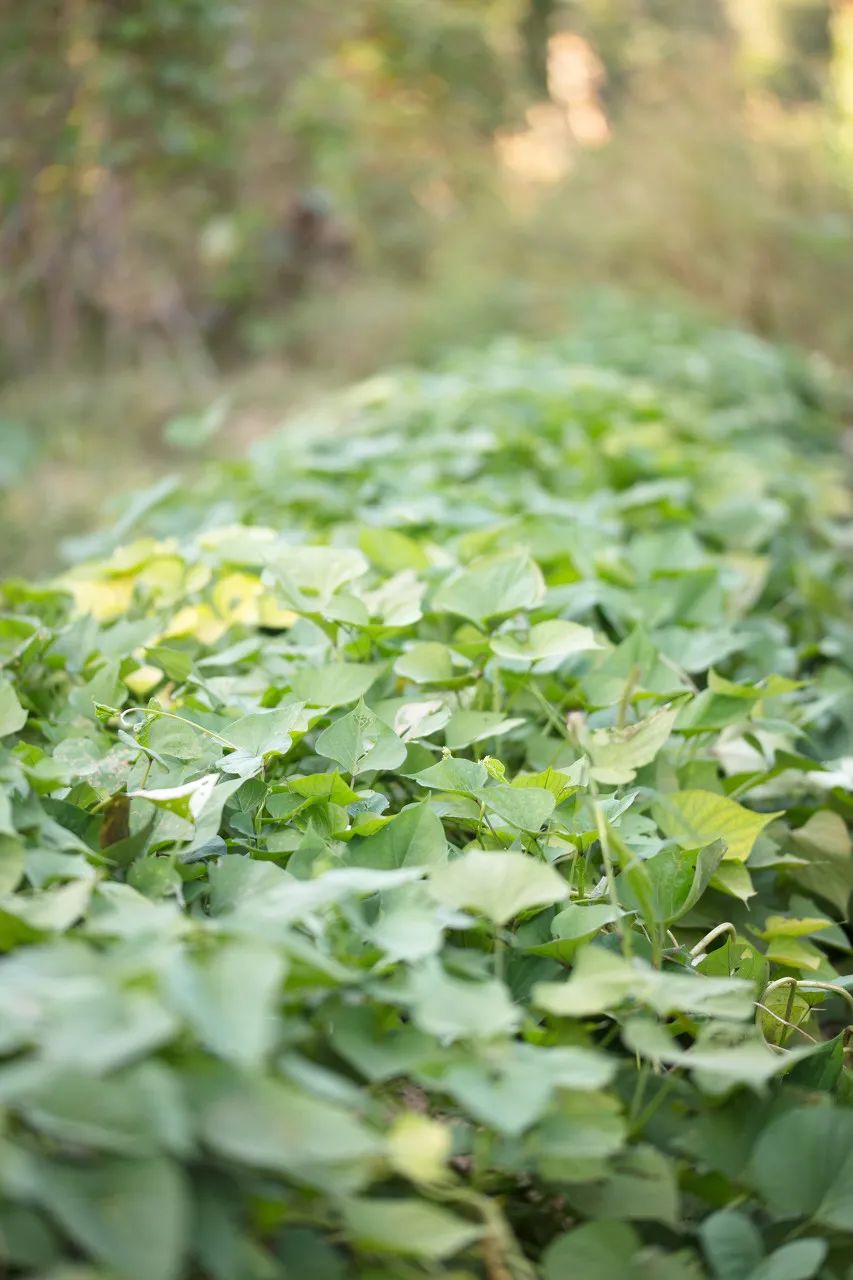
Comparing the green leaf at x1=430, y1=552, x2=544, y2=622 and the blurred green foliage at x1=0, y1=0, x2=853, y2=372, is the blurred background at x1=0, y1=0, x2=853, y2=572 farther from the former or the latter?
the green leaf at x1=430, y1=552, x2=544, y2=622

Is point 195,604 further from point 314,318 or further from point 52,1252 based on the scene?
point 314,318

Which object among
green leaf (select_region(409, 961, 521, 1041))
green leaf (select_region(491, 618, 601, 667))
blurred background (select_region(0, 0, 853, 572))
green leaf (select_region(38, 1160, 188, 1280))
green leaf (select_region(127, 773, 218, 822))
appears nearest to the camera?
green leaf (select_region(38, 1160, 188, 1280))

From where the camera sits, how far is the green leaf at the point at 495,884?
0.61 metres

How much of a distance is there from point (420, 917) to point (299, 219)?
6174 mm

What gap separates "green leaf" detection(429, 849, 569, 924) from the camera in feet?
2.01

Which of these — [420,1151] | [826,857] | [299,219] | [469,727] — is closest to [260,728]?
[469,727]

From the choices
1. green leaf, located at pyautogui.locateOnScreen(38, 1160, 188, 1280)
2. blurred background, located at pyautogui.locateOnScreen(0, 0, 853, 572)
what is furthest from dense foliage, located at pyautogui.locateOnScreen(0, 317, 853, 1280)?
blurred background, located at pyautogui.locateOnScreen(0, 0, 853, 572)

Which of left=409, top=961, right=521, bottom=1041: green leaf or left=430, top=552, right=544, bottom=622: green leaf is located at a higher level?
left=430, top=552, right=544, bottom=622: green leaf

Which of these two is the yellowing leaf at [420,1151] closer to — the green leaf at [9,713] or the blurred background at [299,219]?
the green leaf at [9,713]

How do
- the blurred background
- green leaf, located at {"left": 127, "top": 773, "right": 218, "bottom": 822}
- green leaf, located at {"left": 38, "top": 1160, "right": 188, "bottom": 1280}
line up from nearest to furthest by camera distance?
green leaf, located at {"left": 38, "top": 1160, "right": 188, "bottom": 1280}
green leaf, located at {"left": 127, "top": 773, "right": 218, "bottom": 822}
the blurred background

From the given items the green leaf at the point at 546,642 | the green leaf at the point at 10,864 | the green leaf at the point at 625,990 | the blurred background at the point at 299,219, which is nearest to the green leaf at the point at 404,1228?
the green leaf at the point at 625,990

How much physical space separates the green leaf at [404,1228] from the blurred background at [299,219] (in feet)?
7.88

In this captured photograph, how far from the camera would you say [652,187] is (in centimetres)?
496

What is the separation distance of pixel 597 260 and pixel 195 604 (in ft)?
13.7
